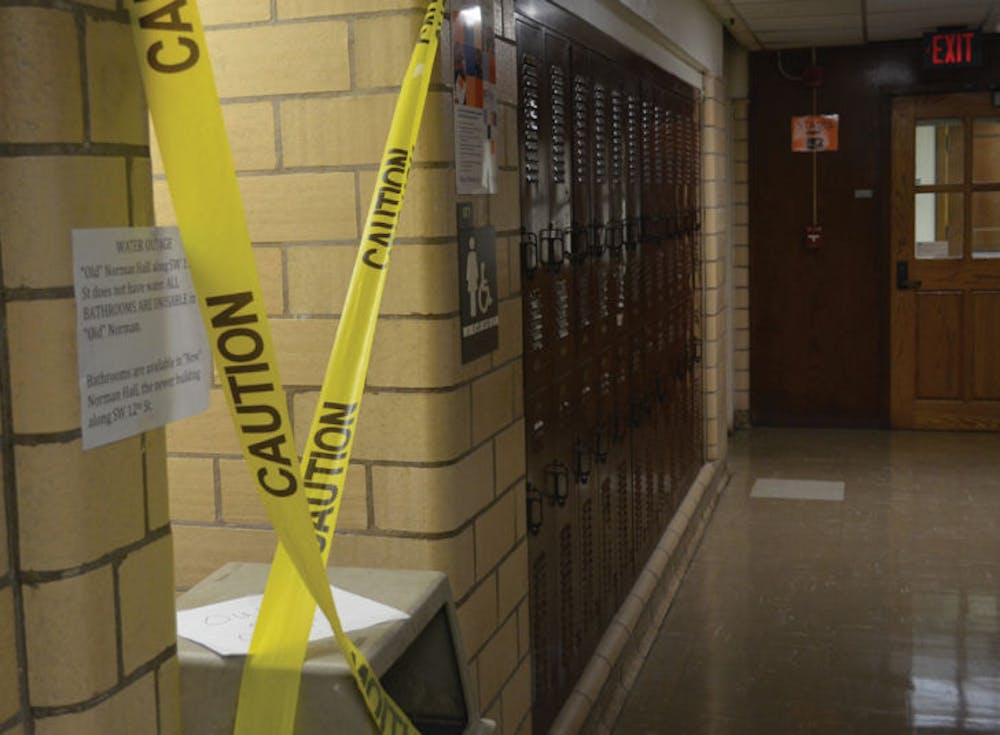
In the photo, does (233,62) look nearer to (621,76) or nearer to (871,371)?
(621,76)

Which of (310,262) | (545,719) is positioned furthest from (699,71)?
(310,262)

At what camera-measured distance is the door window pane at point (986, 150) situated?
6.64 meters

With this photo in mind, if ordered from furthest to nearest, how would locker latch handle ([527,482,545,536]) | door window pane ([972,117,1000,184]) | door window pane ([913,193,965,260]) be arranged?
door window pane ([913,193,965,260]) → door window pane ([972,117,1000,184]) → locker latch handle ([527,482,545,536])

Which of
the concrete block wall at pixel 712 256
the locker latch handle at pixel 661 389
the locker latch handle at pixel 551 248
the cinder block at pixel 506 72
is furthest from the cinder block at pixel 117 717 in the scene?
the concrete block wall at pixel 712 256

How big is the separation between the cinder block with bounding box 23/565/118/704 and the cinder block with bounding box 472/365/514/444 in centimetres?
105

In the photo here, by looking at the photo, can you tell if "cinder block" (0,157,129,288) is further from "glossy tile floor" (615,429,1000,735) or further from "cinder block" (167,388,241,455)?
"glossy tile floor" (615,429,1000,735)

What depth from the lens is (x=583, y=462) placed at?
10.5ft

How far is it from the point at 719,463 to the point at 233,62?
4.19 meters

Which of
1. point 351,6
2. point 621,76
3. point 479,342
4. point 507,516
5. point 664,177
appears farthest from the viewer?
point 664,177

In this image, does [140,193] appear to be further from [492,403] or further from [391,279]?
[492,403]

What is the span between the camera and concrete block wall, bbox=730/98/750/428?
708 centimetres

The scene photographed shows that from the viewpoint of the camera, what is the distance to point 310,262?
6.65ft

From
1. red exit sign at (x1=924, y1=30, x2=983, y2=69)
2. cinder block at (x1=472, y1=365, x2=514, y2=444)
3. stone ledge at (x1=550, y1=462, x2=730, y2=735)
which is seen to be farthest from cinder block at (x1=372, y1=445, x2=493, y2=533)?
red exit sign at (x1=924, y1=30, x2=983, y2=69)

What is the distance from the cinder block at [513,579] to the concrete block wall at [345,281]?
221 millimetres
